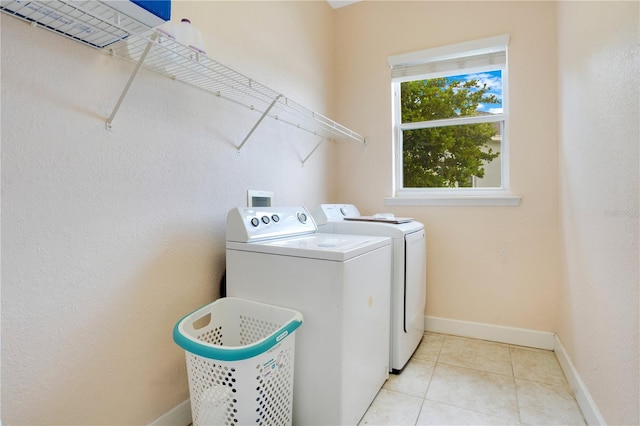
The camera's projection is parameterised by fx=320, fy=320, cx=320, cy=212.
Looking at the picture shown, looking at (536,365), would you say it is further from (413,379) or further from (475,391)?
(413,379)

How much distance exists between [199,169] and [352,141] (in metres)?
1.60

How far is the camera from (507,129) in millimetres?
2303

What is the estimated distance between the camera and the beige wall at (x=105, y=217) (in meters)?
0.93

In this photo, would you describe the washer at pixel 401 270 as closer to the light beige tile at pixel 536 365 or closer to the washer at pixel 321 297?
the washer at pixel 321 297

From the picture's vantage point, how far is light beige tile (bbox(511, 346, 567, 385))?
1806mm

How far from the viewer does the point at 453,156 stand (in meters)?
2.53

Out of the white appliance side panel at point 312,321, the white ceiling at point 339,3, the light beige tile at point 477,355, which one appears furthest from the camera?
the white ceiling at point 339,3

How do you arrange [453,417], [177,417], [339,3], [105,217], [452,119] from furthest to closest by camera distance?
[339,3], [452,119], [453,417], [177,417], [105,217]

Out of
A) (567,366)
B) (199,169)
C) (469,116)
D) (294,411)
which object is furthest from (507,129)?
(294,411)

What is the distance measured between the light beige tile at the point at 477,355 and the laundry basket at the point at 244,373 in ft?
4.08

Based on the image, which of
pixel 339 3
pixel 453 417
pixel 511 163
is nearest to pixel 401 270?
pixel 453 417

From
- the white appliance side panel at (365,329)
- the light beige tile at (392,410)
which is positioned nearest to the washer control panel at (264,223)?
the white appliance side panel at (365,329)

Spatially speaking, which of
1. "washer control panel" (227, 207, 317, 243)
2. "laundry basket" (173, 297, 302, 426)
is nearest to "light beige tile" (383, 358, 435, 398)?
"laundry basket" (173, 297, 302, 426)

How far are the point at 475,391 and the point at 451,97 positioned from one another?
2060mm
